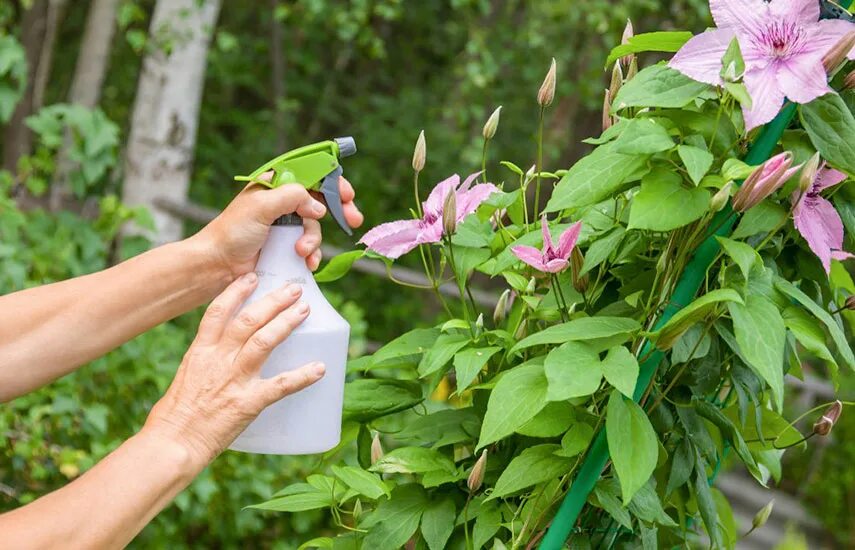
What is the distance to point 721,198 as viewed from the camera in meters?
0.89

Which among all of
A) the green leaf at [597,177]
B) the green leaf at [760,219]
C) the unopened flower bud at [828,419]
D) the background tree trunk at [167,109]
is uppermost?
the green leaf at [597,177]

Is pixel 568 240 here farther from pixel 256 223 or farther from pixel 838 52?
pixel 256 223

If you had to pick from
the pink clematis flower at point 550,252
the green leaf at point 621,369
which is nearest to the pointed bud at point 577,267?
the pink clematis flower at point 550,252

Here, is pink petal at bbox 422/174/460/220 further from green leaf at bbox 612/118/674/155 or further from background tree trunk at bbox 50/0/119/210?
background tree trunk at bbox 50/0/119/210

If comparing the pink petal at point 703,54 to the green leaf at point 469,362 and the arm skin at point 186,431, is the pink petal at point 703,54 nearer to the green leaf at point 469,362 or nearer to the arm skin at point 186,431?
the green leaf at point 469,362

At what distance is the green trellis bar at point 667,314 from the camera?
95 centimetres

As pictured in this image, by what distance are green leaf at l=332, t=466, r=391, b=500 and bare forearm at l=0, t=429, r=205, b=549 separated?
0.18 meters

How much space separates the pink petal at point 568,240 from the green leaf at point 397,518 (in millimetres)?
329

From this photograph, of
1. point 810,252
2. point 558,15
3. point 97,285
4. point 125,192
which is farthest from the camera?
point 558,15

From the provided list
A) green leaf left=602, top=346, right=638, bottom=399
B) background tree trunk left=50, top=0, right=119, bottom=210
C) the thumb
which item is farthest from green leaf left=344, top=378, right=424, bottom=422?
background tree trunk left=50, top=0, right=119, bottom=210

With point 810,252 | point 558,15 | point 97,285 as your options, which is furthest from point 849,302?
point 558,15

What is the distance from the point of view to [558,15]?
17.9 feet

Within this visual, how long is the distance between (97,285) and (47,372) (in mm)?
158

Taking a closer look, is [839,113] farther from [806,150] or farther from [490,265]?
[490,265]
